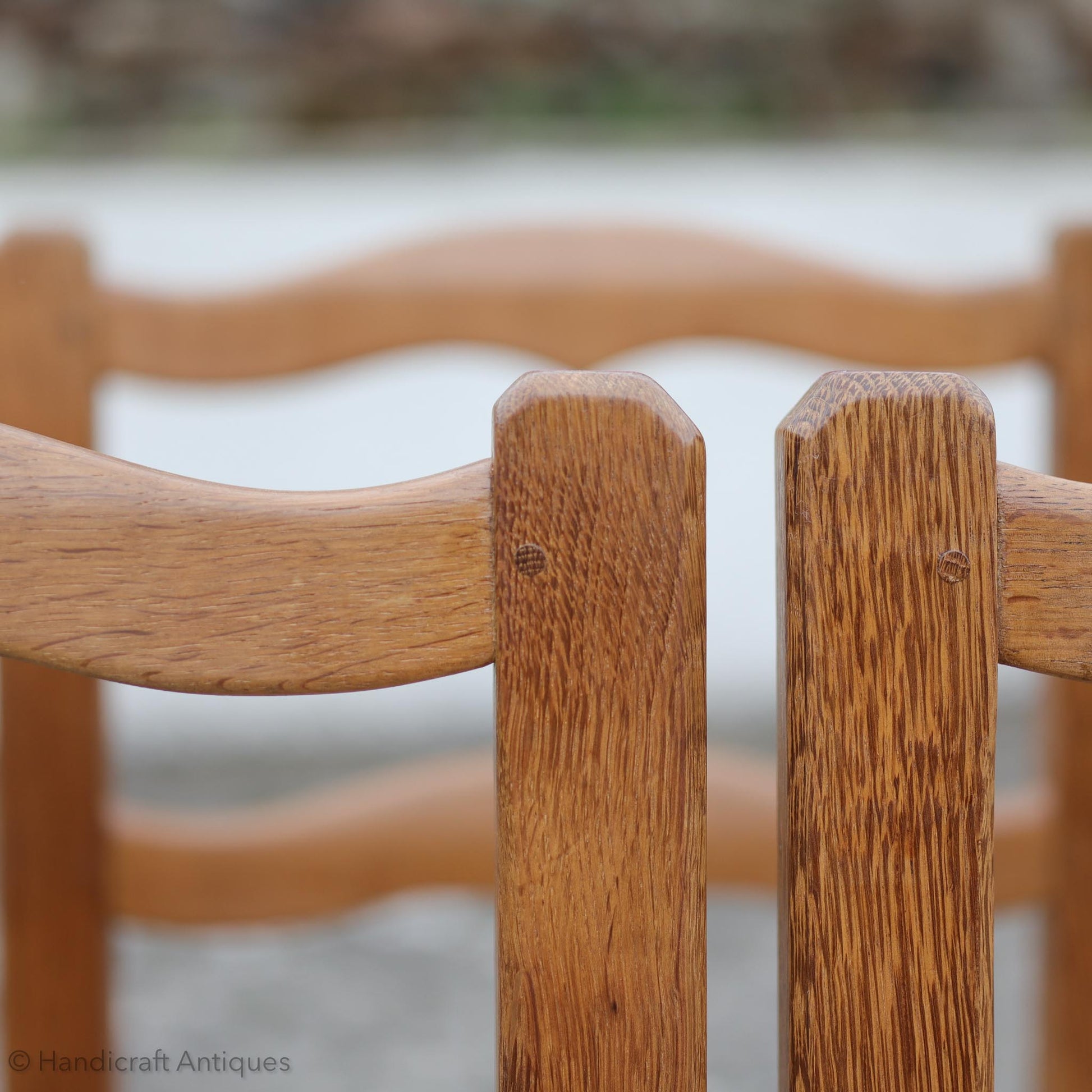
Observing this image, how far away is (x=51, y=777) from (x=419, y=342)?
0.23 meters

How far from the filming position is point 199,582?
0.46 ft

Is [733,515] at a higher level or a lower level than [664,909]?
higher

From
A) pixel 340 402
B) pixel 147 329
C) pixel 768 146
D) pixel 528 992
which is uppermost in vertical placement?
pixel 768 146

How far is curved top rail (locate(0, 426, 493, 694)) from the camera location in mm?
139

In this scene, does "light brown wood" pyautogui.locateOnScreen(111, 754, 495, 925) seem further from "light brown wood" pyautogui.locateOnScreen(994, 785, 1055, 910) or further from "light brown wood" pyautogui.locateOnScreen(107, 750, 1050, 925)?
"light brown wood" pyautogui.locateOnScreen(994, 785, 1055, 910)

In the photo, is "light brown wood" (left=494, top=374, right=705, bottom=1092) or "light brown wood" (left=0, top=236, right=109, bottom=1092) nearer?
"light brown wood" (left=494, top=374, right=705, bottom=1092)

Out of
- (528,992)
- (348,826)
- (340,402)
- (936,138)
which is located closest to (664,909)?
(528,992)

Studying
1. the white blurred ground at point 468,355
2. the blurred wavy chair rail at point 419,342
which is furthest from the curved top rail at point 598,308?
the white blurred ground at point 468,355

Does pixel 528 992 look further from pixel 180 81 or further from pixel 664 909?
pixel 180 81

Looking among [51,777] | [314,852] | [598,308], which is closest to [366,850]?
[314,852]

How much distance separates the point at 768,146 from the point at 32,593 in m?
0.81

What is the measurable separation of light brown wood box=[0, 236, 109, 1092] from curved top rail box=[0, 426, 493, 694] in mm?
307

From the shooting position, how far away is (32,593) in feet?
0.45

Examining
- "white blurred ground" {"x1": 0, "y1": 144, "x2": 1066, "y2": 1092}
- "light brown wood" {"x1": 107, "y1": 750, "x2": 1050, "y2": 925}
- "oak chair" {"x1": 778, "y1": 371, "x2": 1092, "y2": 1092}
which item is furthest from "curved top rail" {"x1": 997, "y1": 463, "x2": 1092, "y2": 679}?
"white blurred ground" {"x1": 0, "y1": 144, "x2": 1066, "y2": 1092}
